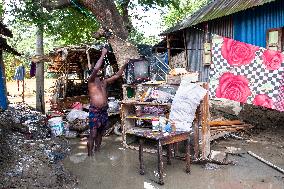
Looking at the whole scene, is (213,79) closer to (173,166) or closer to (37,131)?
(173,166)

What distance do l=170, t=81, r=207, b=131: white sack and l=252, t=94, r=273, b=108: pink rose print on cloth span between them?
2023mm

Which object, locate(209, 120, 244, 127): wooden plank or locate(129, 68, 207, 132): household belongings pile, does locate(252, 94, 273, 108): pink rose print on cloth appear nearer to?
locate(209, 120, 244, 127): wooden plank

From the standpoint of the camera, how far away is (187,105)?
727 centimetres

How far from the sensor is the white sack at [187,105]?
723 centimetres

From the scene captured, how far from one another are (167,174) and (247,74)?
374cm

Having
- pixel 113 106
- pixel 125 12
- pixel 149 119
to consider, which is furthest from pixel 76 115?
pixel 125 12

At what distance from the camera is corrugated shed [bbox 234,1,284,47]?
10.1 m

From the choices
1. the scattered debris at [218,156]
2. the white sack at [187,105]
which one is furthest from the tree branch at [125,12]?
the scattered debris at [218,156]

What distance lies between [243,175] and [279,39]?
17.9 feet

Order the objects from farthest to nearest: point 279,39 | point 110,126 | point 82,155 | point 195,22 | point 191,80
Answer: point 195,22 → point 110,126 → point 279,39 → point 82,155 → point 191,80

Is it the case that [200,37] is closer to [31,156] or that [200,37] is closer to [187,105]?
[187,105]

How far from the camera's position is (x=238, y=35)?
11.6 metres

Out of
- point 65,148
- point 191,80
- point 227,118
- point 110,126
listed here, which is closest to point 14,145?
point 65,148

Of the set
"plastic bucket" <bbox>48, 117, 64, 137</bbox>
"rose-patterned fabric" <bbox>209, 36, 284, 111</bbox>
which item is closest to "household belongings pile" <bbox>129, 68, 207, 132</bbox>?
"rose-patterned fabric" <bbox>209, 36, 284, 111</bbox>
